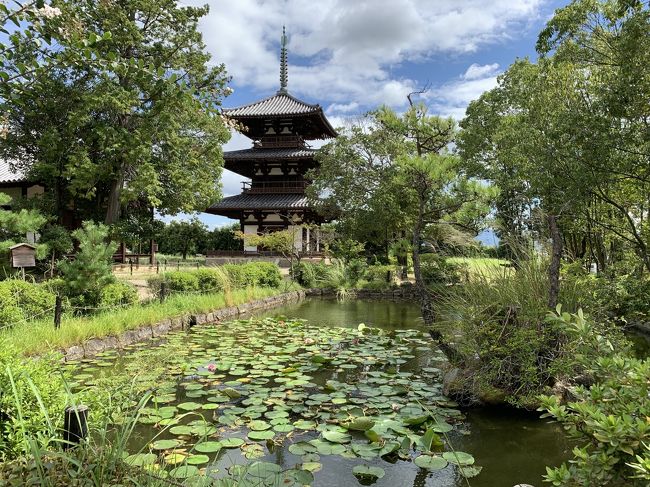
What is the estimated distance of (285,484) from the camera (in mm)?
2643

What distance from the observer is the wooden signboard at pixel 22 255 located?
873cm

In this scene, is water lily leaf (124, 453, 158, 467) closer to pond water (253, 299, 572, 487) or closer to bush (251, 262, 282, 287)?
pond water (253, 299, 572, 487)

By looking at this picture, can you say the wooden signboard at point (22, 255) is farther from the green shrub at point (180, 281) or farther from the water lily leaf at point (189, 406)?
Answer: the water lily leaf at point (189, 406)

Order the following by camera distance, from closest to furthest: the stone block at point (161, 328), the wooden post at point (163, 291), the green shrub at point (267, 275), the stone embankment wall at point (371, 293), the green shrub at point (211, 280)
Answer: the stone block at point (161, 328) < the wooden post at point (163, 291) < the green shrub at point (211, 280) < the green shrub at point (267, 275) < the stone embankment wall at point (371, 293)

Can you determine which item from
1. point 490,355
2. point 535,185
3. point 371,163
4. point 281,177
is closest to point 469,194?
point 535,185

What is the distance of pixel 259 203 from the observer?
21328 millimetres

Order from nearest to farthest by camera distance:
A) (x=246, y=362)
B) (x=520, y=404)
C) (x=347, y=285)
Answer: (x=520, y=404), (x=246, y=362), (x=347, y=285)

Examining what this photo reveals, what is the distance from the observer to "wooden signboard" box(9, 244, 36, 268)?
8.73 m

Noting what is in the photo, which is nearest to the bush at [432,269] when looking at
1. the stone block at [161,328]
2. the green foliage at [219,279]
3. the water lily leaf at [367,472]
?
the green foliage at [219,279]

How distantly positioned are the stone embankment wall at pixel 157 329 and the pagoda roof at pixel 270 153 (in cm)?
1110

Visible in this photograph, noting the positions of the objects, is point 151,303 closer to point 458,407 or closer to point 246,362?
point 246,362

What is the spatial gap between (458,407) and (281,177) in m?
19.6

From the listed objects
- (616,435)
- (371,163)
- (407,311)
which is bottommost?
(407,311)

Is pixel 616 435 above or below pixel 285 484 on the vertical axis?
above
